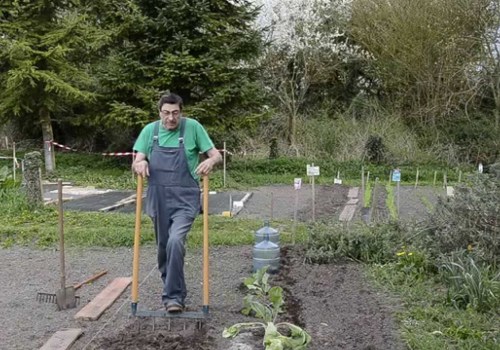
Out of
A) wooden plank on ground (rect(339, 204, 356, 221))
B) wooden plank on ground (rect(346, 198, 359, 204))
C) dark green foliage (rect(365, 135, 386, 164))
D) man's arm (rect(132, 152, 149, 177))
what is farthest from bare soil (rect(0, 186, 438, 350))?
dark green foliage (rect(365, 135, 386, 164))

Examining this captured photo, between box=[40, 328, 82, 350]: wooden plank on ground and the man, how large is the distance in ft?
2.14

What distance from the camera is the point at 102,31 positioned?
1558cm

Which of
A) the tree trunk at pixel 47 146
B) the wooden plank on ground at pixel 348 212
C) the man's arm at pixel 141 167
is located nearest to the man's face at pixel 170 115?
the man's arm at pixel 141 167

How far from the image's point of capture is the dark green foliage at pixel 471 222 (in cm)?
492

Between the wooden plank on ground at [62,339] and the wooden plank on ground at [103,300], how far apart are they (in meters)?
0.33

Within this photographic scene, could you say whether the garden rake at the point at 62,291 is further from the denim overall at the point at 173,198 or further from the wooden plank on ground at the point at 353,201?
the wooden plank on ground at the point at 353,201

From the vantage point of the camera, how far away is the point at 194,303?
480cm

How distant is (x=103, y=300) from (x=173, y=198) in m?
1.25

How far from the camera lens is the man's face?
4.13 meters

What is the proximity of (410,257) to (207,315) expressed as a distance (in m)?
2.30

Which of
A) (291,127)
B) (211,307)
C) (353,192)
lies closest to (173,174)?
(211,307)

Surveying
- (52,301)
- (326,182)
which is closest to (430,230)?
(52,301)

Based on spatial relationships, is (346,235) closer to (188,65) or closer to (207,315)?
(207,315)

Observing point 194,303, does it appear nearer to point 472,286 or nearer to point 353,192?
point 472,286
